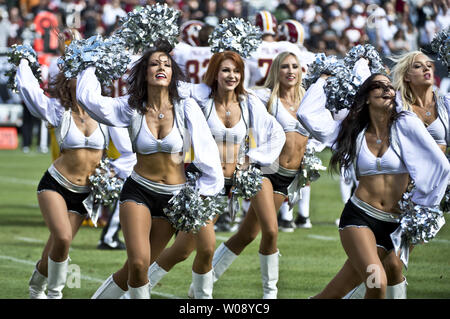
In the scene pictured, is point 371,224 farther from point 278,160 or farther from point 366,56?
point 278,160

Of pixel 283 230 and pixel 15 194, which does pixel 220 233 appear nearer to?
pixel 283 230

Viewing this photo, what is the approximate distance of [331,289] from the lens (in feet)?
18.3

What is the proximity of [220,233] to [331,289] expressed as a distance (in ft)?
16.6

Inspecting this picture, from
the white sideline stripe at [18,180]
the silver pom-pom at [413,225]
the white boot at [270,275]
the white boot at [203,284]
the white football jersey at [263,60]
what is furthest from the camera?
the white sideline stripe at [18,180]

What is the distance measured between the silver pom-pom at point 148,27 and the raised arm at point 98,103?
21.3 inches

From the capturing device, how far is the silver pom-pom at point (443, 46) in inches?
244

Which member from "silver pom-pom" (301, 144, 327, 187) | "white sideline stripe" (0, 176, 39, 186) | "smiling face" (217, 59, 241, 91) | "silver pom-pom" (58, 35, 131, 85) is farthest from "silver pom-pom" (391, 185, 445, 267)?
"white sideline stripe" (0, 176, 39, 186)

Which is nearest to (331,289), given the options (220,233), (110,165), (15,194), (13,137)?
(110,165)

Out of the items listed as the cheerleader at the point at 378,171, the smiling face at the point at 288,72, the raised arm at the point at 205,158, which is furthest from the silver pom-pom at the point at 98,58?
the smiling face at the point at 288,72

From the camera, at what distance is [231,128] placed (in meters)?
6.48

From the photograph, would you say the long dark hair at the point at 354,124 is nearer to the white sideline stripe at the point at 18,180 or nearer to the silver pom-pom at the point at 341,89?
the silver pom-pom at the point at 341,89

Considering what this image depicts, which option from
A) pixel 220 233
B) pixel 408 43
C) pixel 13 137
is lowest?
pixel 13 137

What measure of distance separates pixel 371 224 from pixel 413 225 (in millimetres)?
234

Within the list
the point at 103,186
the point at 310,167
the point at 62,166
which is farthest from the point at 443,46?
the point at 62,166
